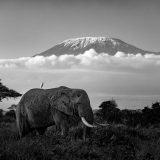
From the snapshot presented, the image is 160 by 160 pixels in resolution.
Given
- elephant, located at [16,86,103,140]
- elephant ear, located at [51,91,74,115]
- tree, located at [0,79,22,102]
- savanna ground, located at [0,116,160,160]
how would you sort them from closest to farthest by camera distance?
savanna ground, located at [0,116,160,160], elephant, located at [16,86,103,140], elephant ear, located at [51,91,74,115], tree, located at [0,79,22,102]

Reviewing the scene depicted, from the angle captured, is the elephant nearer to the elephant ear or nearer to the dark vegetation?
the elephant ear

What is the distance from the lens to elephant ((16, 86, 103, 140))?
13.9m

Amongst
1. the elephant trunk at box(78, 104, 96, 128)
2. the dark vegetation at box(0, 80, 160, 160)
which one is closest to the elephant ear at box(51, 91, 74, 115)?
the elephant trunk at box(78, 104, 96, 128)

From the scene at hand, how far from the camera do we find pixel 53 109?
1457cm

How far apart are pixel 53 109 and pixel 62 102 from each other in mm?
420

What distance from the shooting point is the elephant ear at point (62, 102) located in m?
14.3

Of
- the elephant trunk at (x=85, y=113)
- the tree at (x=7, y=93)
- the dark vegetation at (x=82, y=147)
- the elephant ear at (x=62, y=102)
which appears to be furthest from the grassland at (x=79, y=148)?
the tree at (x=7, y=93)

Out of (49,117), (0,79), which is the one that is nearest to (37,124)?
(49,117)

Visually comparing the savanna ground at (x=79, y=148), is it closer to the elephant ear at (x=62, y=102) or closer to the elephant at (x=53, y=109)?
the elephant at (x=53, y=109)

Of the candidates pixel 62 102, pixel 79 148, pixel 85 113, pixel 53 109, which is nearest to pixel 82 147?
pixel 79 148

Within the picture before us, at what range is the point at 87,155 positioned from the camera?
11.2 meters

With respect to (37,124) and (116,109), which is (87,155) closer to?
(37,124)

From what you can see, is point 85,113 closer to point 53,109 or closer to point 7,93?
point 53,109

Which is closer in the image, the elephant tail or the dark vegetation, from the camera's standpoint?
→ the dark vegetation
